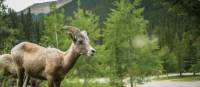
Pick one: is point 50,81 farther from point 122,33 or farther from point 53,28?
point 122,33

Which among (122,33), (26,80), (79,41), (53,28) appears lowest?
(122,33)

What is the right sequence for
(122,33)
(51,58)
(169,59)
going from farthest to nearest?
(169,59) < (122,33) < (51,58)

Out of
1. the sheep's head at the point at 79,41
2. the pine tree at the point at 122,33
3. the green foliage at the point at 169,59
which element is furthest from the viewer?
the green foliage at the point at 169,59

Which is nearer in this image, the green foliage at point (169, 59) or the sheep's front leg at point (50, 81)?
the sheep's front leg at point (50, 81)

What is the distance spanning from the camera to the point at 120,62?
98.7 ft

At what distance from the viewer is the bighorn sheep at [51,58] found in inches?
239

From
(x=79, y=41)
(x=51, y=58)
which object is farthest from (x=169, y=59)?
(x=79, y=41)

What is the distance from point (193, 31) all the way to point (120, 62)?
1391 centimetres

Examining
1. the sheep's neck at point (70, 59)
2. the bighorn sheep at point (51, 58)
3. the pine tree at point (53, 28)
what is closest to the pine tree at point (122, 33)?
the pine tree at point (53, 28)

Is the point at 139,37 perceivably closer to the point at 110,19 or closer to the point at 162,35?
the point at 110,19

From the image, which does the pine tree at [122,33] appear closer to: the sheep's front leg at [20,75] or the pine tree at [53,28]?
the pine tree at [53,28]

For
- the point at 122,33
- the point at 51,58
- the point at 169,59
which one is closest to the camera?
the point at 51,58

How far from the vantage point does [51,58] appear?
6.24 m

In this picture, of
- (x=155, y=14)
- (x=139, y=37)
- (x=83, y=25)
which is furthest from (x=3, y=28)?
(x=155, y=14)
